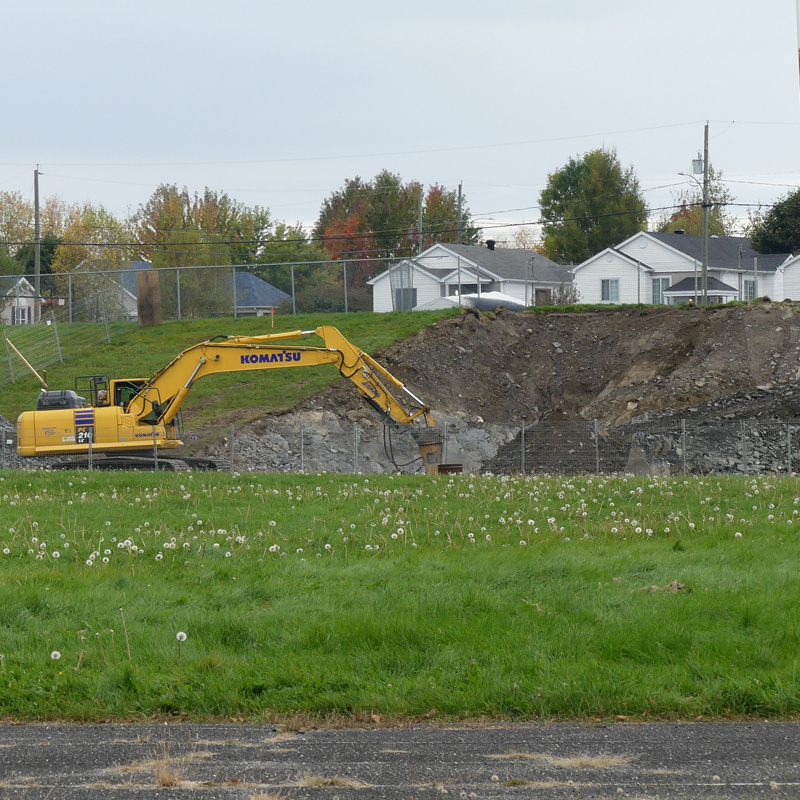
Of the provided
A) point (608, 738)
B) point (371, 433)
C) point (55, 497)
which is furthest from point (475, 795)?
point (371, 433)

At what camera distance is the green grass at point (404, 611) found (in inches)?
279

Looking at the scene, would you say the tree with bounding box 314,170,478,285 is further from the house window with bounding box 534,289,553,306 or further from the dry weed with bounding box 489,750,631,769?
the dry weed with bounding box 489,750,631,769

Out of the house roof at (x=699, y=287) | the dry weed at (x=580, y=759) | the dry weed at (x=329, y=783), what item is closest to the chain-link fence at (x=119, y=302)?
the house roof at (x=699, y=287)

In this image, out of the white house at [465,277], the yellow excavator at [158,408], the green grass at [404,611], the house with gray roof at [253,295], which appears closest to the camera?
the green grass at [404,611]

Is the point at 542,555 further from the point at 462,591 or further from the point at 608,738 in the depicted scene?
the point at 608,738

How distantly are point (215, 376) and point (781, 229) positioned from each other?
44.8 metres

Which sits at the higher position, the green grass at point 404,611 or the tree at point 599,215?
the tree at point 599,215

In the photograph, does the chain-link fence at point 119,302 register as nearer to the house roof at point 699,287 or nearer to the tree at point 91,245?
the tree at point 91,245

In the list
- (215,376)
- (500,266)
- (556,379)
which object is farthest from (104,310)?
(500,266)

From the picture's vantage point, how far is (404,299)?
45.1 m

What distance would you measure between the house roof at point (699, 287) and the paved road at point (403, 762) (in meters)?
55.6

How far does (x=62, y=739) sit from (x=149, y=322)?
40234 millimetres

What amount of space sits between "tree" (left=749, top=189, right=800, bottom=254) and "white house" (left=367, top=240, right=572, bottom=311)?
13496 mm

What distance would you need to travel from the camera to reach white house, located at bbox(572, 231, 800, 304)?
202 feet
